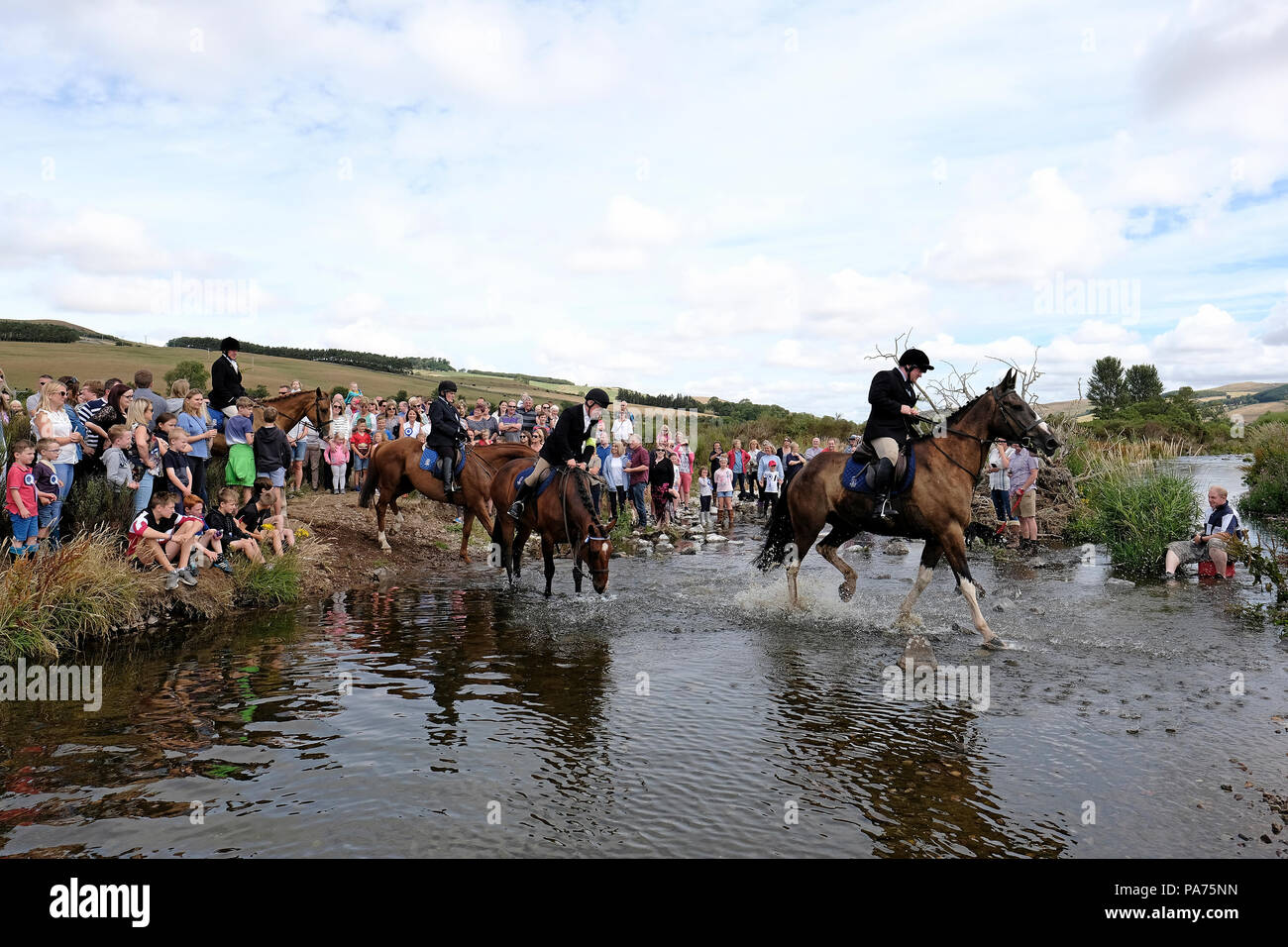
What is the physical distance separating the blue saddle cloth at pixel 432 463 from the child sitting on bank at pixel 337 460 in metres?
5.88

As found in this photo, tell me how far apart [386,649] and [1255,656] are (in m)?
9.37

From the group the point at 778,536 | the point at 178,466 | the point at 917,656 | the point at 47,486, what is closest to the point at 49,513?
the point at 47,486

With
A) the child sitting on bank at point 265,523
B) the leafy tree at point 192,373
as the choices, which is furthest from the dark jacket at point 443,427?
the leafy tree at point 192,373

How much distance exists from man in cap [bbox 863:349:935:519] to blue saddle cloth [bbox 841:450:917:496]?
13 centimetres

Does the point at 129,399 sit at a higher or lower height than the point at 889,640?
higher

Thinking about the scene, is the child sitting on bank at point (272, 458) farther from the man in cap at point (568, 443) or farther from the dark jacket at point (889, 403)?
the dark jacket at point (889, 403)

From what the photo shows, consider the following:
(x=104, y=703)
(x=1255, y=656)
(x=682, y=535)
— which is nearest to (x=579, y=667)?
(x=104, y=703)

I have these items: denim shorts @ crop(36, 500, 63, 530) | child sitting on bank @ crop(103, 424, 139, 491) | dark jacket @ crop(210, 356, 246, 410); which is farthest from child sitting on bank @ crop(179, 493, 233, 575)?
dark jacket @ crop(210, 356, 246, 410)

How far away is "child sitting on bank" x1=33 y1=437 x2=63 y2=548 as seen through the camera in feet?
31.1

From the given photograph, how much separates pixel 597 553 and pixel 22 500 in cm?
697

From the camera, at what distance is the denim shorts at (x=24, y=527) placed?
9.30 metres

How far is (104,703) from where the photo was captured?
6703mm

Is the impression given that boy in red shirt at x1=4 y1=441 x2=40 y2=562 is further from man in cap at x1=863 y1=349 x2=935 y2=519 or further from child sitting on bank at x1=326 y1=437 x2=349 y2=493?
man in cap at x1=863 y1=349 x2=935 y2=519
